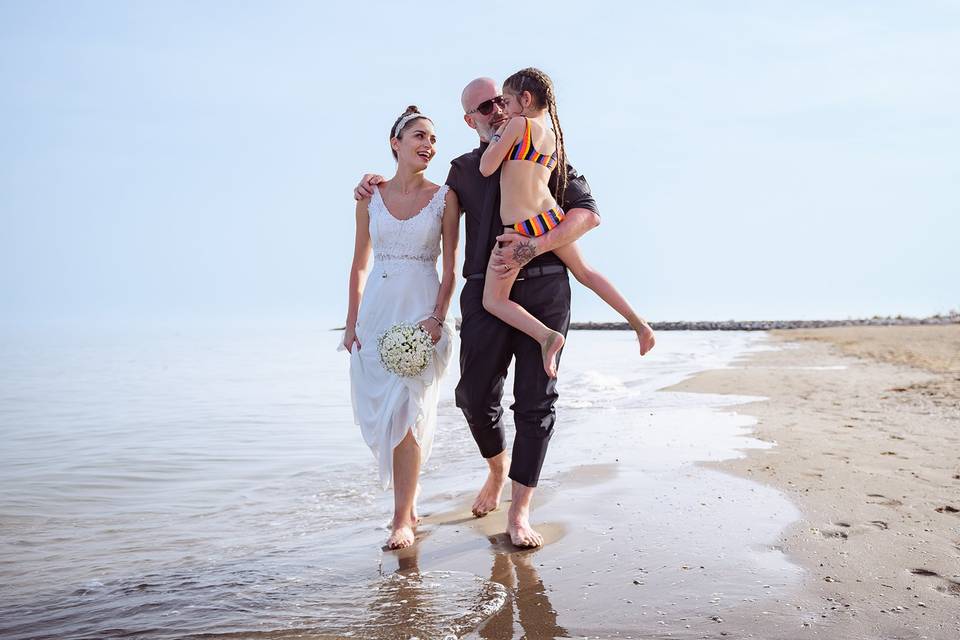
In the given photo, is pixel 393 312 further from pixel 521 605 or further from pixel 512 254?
pixel 521 605

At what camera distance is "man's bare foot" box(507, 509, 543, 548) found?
360cm

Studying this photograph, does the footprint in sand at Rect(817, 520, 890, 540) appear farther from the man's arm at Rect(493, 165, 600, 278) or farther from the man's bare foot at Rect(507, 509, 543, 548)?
the man's arm at Rect(493, 165, 600, 278)

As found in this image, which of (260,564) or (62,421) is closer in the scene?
(260,564)

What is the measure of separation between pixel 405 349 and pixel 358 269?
63 centimetres

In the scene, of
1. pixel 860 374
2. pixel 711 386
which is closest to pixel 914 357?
pixel 860 374

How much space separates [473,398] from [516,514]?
602 millimetres

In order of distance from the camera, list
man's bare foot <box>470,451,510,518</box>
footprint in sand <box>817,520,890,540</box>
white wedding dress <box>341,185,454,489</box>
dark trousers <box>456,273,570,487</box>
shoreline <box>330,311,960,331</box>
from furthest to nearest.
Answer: shoreline <box>330,311,960,331</box>
man's bare foot <box>470,451,510,518</box>
white wedding dress <box>341,185,454,489</box>
dark trousers <box>456,273,570,487</box>
footprint in sand <box>817,520,890,540</box>

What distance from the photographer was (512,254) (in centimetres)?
368

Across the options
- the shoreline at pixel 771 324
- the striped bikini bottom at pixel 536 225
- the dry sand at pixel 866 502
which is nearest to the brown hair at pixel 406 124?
the striped bikini bottom at pixel 536 225

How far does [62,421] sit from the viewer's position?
350 inches

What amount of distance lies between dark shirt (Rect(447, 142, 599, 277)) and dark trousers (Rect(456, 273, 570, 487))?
10 cm

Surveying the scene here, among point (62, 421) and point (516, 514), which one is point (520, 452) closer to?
point (516, 514)

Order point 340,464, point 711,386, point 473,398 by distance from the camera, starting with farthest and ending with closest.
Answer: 1. point 711,386
2. point 340,464
3. point 473,398

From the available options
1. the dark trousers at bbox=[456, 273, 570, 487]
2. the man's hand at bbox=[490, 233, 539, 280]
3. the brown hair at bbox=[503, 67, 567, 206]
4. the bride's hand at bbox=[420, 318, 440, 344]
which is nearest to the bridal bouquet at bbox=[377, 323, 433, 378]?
the bride's hand at bbox=[420, 318, 440, 344]
